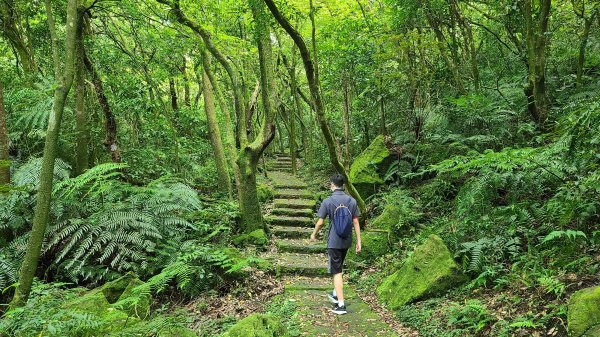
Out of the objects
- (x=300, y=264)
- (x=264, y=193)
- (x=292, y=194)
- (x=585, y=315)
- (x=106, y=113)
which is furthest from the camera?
(x=292, y=194)

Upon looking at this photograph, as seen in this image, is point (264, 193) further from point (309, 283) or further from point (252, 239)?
point (309, 283)

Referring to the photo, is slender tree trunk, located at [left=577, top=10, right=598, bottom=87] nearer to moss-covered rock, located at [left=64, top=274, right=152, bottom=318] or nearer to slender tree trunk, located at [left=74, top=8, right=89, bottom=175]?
moss-covered rock, located at [left=64, top=274, right=152, bottom=318]

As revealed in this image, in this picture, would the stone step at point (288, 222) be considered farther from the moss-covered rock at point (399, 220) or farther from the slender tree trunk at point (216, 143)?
the moss-covered rock at point (399, 220)

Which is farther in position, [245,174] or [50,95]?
[245,174]

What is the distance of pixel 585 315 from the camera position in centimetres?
328

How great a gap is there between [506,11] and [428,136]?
3331mm

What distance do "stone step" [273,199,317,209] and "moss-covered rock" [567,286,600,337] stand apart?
8115 millimetres

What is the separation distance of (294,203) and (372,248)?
4.00m

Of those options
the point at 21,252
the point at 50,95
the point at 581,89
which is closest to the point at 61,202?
the point at 21,252

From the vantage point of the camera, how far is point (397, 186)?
10508 mm

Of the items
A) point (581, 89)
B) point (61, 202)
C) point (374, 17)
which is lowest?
point (61, 202)

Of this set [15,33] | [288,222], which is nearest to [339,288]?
[288,222]

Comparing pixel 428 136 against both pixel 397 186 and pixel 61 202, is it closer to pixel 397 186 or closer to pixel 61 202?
pixel 397 186

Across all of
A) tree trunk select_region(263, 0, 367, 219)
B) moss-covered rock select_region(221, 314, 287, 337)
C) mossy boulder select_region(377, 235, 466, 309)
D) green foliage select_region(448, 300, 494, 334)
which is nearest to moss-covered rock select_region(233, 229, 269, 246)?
tree trunk select_region(263, 0, 367, 219)
